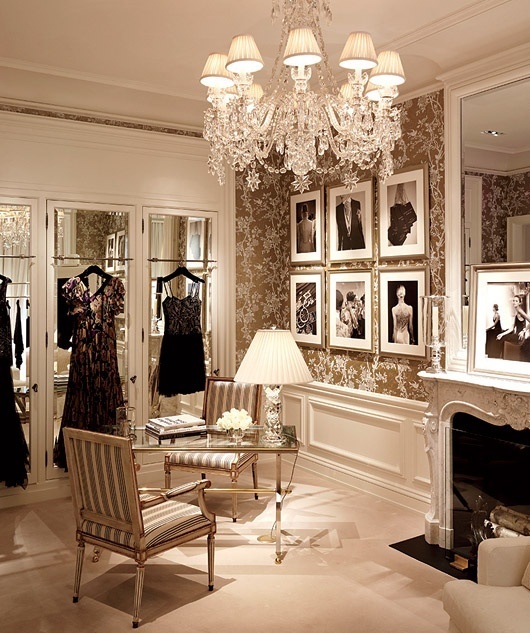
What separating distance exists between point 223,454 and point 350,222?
2081 millimetres

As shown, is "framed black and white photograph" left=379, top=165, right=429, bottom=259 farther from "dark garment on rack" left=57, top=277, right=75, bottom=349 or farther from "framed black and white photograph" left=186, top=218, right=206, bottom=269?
"dark garment on rack" left=57, top=277, right=75, bottom=349

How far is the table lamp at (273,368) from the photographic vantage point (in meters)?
3.72

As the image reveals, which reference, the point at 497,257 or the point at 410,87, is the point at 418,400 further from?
the point at 410,87

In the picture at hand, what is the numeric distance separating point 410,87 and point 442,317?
1628mm

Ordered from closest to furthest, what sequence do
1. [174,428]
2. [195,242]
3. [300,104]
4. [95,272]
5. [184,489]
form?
[300,104], [184,489], [174,428], [95,272], [195,242]

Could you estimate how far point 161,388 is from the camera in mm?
5352

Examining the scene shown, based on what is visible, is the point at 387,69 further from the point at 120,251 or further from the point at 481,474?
the point at 120,251

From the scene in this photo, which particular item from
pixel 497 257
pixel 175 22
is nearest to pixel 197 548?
pixel 497 257

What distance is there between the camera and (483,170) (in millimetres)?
3949

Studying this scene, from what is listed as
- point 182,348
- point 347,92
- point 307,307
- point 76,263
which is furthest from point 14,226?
point 347,92

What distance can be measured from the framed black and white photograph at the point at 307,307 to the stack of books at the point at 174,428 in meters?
1.79

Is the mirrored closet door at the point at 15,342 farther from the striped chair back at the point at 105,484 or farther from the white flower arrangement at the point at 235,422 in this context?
the white flower arrangement at the point at 235,422

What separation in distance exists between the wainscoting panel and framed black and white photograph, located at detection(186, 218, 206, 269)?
4.75 feet

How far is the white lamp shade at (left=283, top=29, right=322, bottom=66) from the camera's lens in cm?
268
